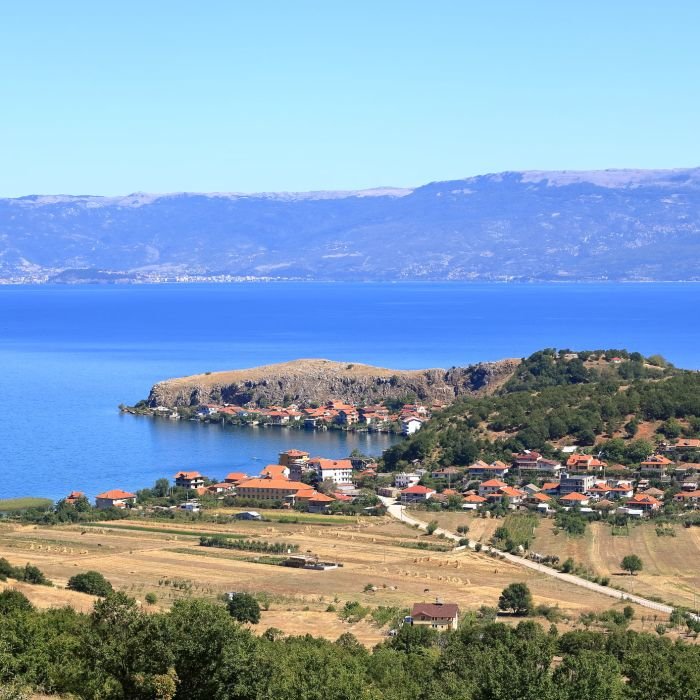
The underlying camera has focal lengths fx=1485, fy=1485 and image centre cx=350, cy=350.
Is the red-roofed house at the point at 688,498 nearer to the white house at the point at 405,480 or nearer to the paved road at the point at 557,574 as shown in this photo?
the paved road at the point at 557,574

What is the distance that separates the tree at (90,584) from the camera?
34.9 metres

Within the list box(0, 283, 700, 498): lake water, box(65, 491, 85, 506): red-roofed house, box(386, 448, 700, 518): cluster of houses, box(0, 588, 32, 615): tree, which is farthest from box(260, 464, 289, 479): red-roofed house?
box(0, 588, 32, 615): tree

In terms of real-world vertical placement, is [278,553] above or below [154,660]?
below

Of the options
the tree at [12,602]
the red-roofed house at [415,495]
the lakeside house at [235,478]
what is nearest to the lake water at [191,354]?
the lakeside house at [235,478]

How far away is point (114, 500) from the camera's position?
51688mm

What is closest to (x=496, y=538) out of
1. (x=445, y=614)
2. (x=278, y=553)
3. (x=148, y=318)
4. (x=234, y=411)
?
(x=278, y=553)

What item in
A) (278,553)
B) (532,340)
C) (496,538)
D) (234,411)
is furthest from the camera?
(532,340)

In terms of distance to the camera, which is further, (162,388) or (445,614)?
(162,388)

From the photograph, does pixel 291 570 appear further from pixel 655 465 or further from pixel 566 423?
pixel 566 423

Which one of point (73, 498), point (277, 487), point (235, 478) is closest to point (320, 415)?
point (235, 478)

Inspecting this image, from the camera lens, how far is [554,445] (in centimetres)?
6206

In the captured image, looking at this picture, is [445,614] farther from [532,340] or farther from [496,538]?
[532,340]

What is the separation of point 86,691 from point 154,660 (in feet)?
3.70

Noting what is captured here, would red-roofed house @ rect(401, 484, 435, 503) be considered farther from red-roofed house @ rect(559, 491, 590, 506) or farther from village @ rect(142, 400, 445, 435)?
village @ rect(142, 400, 445, 435)
